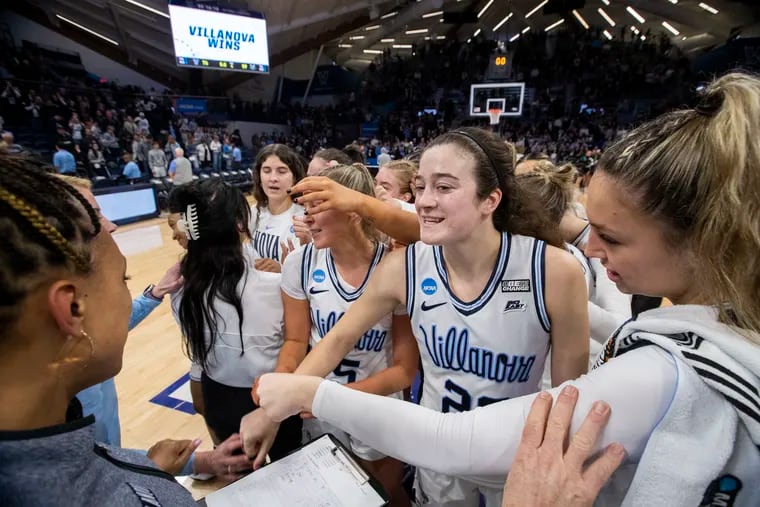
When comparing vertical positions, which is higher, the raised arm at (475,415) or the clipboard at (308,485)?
the raised arm at (475,415)

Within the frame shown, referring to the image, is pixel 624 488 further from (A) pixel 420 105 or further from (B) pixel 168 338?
(A) pixel 420 105

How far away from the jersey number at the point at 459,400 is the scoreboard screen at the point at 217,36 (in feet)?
34.3

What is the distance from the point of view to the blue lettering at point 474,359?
1.24m

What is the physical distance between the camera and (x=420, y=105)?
2048cm

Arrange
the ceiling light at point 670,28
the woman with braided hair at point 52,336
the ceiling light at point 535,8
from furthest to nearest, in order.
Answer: the ceiling light at point 670,28 → the ceiling light at point 535,8 → the woman with braided hair at point 52,336

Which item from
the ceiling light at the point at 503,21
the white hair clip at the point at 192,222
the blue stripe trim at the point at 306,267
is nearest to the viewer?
the white hair clip at the point at 192,222

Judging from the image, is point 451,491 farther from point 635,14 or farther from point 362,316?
point 635,14

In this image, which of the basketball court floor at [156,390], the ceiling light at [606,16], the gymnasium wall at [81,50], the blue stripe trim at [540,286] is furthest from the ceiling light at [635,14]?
the blue stripe trim at [540,286]

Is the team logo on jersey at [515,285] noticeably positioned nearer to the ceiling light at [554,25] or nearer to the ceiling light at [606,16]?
the ceiling light at [606,16]

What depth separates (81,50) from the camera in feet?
46.6

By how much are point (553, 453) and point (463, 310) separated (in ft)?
1.98

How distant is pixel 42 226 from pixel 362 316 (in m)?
0.96

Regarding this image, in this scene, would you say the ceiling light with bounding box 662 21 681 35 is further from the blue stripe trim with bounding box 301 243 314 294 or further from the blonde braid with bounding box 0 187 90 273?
the blonde braid with bounding box 0 187 90 273

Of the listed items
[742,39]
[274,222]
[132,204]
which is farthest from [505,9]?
[274,222]
